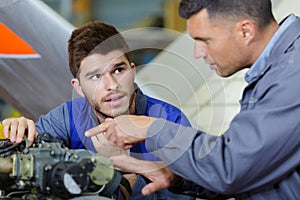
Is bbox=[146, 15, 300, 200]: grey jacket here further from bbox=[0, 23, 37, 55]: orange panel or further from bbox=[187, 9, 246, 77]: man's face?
bbox=[0, 23, 37, 55]: orange panel

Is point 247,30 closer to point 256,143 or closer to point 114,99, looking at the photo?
point 256,143

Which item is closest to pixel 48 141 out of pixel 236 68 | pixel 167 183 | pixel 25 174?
pixel 25 174

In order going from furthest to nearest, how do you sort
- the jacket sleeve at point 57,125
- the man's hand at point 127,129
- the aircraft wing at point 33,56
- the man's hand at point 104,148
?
the aircraft wing at point 33,56, the jacket sleeve at point 57,125, the man's hand at point 104,148, the man's hand at point 127,129

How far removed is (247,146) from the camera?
1049 mm

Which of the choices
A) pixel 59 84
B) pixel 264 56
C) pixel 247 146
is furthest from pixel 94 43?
pixel 59 84

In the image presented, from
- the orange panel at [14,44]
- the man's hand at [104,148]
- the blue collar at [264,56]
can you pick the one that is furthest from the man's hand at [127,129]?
the orange panel at [14,44]

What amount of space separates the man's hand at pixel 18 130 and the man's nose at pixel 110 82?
0.22 meters

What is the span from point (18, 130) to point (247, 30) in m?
0.63

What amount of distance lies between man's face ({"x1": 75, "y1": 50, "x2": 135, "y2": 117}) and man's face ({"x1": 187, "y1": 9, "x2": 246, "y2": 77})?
32cm

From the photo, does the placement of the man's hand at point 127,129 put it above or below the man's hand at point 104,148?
above

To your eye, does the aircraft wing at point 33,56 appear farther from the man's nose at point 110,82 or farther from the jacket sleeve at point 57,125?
the man's nose at point 110,82

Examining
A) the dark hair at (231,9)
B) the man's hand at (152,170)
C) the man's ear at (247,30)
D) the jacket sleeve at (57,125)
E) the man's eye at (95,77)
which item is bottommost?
the man's hand at (152,170)

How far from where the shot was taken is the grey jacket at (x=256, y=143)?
105 cm

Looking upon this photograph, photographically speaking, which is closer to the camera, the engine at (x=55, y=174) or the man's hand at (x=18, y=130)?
the engine at (x=55, y=174)
